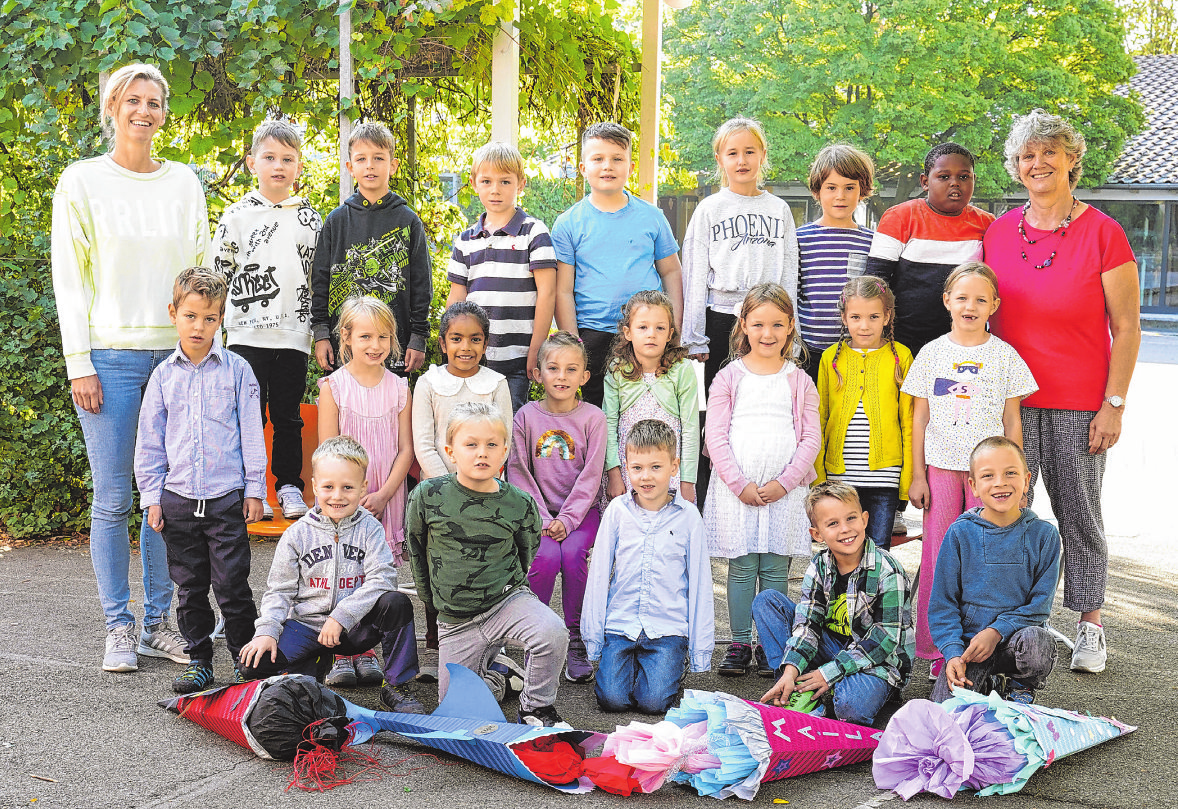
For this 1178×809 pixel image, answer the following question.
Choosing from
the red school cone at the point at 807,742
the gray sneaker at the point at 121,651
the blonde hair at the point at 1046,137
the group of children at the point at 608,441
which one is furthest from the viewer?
the blonde hair at the point at 1046,137

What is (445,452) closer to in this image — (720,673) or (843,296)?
(720,673)

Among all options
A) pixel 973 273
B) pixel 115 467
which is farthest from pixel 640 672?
pixel 115 467

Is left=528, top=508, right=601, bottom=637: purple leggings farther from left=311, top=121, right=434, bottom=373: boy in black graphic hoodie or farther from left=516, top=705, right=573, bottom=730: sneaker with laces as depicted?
left=311, top=121, right=434, bottom=373: boy in black graphic hoodie

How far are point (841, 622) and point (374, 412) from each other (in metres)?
1.86

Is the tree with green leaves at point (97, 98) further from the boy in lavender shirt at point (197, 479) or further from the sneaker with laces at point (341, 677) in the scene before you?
the sneaker with laces at point (341, 677)

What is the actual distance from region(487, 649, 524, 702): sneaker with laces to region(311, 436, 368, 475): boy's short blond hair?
820 millimetres

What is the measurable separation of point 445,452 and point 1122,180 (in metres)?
26.8

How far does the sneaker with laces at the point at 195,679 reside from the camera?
3.73 meters

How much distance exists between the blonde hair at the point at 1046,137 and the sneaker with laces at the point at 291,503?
3.16 metres

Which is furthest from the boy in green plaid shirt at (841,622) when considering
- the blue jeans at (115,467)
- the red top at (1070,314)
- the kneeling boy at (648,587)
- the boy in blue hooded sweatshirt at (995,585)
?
the blue jeans at (115,467)

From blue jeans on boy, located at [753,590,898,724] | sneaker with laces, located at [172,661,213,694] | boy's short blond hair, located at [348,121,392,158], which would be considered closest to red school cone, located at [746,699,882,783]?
blue jeans on boy, located at [753,590,898,724]

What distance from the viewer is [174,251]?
408cm

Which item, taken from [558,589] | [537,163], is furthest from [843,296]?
[537,163]

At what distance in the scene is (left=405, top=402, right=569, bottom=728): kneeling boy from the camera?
3.68 metres
